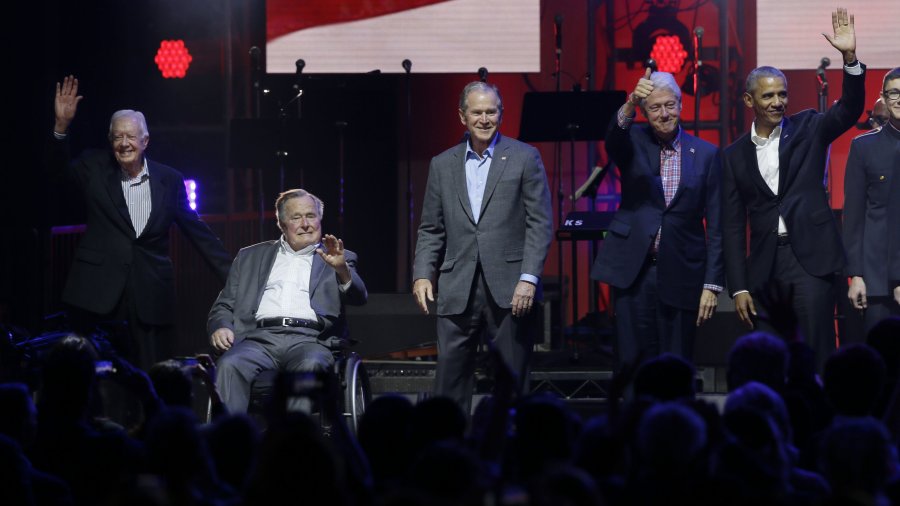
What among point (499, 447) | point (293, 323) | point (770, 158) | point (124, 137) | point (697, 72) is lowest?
point (499, 447)

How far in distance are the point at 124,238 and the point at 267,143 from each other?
87.1 inches

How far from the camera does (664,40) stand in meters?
8.15

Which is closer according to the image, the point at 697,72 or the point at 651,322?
the point at 651,322

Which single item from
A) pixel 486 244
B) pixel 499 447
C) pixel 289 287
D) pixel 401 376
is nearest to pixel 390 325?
pixel 401 376

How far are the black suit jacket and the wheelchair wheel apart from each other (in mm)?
1454

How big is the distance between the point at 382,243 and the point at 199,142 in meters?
1.64

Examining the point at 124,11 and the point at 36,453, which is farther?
the point at 124,11

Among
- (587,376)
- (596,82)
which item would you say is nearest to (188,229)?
(587,376)

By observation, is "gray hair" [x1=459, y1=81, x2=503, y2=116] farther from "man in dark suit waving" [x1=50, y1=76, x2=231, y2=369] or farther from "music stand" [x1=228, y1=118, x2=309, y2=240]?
"music stand" [x1=228, y1=118, x2=309, y2=240]

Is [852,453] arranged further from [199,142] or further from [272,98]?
[199,142]

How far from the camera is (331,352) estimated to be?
5062 millimetres

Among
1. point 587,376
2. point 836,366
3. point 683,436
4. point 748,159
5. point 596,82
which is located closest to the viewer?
point 683,436

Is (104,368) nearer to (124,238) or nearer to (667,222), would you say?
(124,238)

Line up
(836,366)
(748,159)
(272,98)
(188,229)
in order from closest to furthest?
1. (836,366)
2. (748,159)
3. (188,229)
4. (272,98)
